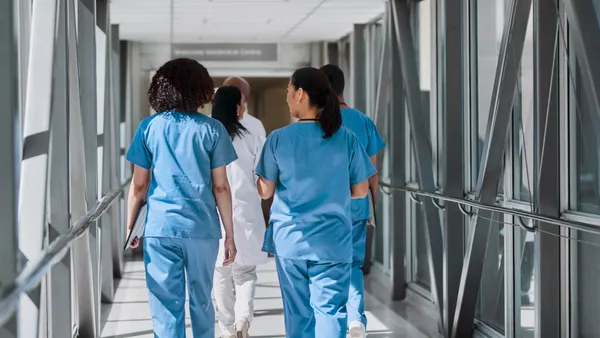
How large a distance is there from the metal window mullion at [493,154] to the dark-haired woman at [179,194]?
71.5 inches

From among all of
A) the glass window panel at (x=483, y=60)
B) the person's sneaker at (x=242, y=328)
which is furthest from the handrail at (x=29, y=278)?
the glass window panel at (x=483, y=60)

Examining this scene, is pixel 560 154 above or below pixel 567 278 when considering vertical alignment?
above

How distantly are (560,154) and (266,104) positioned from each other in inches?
439

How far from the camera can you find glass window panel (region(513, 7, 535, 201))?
5785 mm

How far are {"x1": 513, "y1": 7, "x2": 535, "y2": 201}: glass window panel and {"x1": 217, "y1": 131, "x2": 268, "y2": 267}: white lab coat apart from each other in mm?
1561

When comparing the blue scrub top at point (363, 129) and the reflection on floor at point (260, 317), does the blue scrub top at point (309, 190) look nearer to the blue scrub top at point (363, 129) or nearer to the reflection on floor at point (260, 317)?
the blue scrub top at point (363, 129)

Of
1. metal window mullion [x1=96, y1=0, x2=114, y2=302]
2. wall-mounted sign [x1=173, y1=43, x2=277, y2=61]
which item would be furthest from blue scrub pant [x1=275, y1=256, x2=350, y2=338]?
wall-mounted sign [x1=173, y1=43, x2=277, y2=61]

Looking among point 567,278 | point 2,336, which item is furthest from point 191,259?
point 567,278

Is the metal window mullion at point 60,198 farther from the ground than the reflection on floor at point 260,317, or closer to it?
farther from the ground

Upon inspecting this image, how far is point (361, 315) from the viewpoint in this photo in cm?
579

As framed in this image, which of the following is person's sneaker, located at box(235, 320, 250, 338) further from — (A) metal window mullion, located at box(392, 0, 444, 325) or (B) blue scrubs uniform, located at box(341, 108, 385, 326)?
(A) metal window mullion, located at box(392, 0, 444, 325)

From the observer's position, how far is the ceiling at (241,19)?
31.9 feet

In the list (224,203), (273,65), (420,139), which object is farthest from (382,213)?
(224,203)

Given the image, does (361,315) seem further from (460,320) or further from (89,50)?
(89,50)
